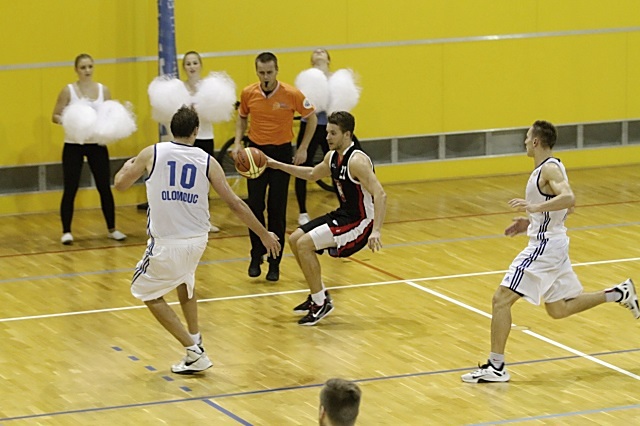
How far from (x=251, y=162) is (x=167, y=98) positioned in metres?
4.25

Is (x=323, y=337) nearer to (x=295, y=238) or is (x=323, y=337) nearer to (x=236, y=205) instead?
(x=295, y=238)

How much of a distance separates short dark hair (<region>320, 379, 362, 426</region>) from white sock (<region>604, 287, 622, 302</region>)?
5187 mm

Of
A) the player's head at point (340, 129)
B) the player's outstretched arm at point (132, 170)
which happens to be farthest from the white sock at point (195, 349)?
the player's head at point (340, 129)

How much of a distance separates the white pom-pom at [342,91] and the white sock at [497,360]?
22.6 feet

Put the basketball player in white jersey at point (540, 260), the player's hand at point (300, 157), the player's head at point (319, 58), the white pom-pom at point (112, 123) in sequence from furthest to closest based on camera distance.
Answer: the player's head at point (319, 58) → the white pom-pom at point (112, 123) → the player's hand at point (300, 157) → the basketball player in white jersey at point (540, 260)

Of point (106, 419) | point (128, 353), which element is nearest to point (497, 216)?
point (128, 353)

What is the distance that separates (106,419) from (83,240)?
20.4 feet

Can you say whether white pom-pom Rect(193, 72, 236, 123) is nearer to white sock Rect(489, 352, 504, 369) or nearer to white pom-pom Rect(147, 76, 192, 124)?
white pom-pom Rect(147, 76, 192, 124)

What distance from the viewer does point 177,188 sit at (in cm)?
916

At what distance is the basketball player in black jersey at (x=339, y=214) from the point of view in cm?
1062

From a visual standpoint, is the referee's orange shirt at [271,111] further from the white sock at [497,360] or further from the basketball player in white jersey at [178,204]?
the white sock at [497,360]

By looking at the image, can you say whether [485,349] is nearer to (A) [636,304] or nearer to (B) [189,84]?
(A) [636,304]

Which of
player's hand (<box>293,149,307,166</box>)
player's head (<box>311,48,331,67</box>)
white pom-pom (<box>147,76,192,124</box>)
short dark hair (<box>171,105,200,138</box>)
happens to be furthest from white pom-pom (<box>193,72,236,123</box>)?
short dark hair (<box>171,105,200,138</box>)

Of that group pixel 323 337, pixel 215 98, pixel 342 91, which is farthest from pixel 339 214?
pixel 342 91
